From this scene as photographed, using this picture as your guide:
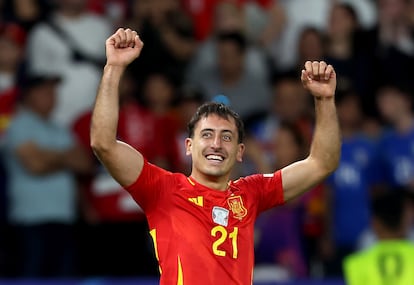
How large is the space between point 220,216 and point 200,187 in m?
0.23

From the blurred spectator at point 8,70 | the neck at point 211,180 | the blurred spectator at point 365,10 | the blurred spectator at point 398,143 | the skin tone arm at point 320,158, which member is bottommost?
the neck at point 211,180

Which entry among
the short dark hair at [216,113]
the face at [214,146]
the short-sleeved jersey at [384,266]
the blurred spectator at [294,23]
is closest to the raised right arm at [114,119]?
the face at [214,146]

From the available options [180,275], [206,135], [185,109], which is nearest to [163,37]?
[185,109]

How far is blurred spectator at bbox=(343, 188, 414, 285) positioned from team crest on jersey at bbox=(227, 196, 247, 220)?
2267 mm

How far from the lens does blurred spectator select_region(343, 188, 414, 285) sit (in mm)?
9344

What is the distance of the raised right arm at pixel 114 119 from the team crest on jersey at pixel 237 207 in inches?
24.2

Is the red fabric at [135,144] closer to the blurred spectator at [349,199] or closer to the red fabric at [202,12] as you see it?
the blurred spectator at [349,199]

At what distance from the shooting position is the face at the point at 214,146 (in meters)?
7.25

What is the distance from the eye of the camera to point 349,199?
11.7m

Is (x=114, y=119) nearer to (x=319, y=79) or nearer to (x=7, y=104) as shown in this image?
(x=319, y=79)

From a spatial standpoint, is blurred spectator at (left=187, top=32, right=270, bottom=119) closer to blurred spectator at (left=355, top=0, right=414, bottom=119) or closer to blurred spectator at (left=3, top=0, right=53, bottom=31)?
blurred spectator at (left=355, top=0, right=414, bottom=119)

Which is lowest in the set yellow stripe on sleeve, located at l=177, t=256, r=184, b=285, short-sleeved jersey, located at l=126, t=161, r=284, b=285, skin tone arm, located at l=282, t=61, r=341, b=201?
yellow stripe on sleeve, located at l=177, t=256, r=184, b=285

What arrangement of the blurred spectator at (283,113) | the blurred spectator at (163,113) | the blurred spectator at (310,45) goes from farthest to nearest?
1. the blurred spectator at (310,45)
2. the blurred spectator at (283,113)
3. the blurred spectator at (163,113)

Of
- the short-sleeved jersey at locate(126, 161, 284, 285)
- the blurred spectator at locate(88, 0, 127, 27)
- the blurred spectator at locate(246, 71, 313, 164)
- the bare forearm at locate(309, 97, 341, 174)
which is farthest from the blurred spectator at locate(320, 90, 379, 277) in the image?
the short-sleeved jersey at locate(126, 161, 284, 285)
